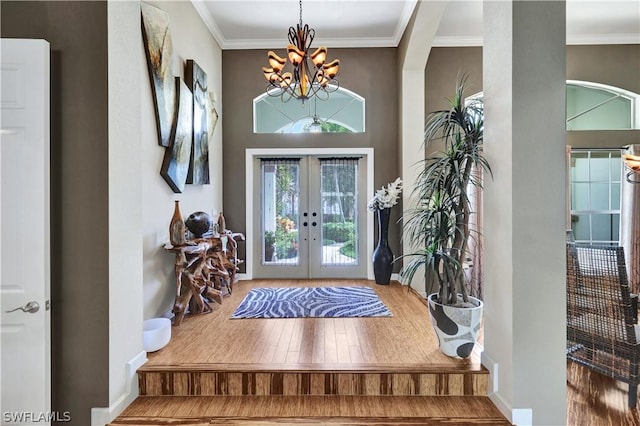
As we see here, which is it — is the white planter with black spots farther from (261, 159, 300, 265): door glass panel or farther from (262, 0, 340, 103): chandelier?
(261, 159, 300, 265): door glass panel

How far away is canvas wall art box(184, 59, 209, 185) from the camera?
3826mm

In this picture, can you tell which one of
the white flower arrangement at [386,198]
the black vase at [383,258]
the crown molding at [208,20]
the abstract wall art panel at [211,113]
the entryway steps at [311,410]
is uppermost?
the crown molding at [208,20]

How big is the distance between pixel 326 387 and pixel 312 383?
0.11 m

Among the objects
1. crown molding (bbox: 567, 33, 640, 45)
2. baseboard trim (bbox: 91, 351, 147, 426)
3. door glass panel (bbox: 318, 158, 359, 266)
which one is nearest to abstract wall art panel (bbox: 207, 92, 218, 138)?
door glass panel (bbox: 318, 158, 359, 266)

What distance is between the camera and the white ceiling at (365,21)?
4.09 metres

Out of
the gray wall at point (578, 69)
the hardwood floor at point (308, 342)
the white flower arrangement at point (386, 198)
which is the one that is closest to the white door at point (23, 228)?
the hardwood floor at point (308, 342)

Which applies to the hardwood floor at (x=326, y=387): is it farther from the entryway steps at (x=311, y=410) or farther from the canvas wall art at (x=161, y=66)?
the canvas wall art at (x=161, y=66)

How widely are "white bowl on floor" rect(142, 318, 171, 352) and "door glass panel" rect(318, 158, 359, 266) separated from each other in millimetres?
2872

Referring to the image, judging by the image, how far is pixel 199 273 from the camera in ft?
10.9

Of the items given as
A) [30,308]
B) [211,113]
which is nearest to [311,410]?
[30,308]

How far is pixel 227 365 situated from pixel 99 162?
1692 mm

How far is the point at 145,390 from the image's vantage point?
94.1 inches

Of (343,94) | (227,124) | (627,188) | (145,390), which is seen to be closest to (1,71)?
(145,390)

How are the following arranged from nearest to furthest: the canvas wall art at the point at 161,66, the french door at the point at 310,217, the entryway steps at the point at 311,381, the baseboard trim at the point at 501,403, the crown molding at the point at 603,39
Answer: the baseboard trim at the point at 501,403
the entryway steps at the point at 311,381
the canvas wall art at the point at 161,66
the crown molding at the point at 603,39
the french door at the point at 310,217
